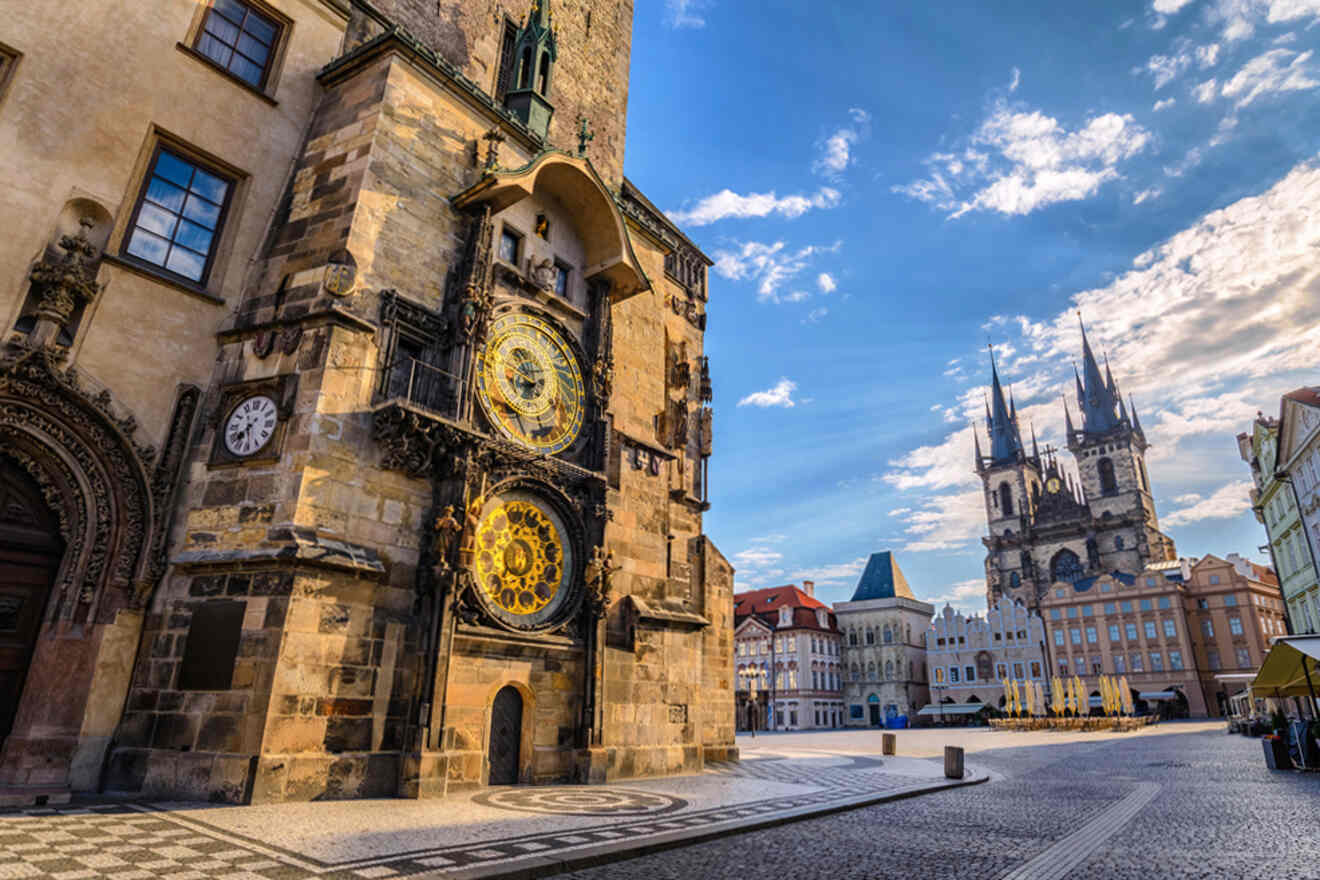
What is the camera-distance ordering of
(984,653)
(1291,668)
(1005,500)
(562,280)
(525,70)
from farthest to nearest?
(1005,500)
(984,653)
(525,70)
(1291,668)
(562,280)

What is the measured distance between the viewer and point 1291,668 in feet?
56.1

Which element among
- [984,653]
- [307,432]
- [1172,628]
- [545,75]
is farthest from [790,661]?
[307,432]

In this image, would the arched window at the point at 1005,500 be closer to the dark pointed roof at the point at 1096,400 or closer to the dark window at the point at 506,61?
the dark pointed roof at the point at 1096,400

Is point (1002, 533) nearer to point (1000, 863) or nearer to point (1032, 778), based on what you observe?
point (1032, 778)

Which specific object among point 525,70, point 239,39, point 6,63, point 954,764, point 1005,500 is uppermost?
point 1005,500

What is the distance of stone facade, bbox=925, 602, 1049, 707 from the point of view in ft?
258

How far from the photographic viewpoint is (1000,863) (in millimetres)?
7266

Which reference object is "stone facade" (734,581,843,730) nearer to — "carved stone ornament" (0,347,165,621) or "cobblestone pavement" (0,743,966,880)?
"cobblestone pavement" (0,743,966,880)

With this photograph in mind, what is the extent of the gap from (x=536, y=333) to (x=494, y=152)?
149 inches

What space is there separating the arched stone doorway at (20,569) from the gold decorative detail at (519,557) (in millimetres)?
5971

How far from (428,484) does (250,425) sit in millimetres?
2846

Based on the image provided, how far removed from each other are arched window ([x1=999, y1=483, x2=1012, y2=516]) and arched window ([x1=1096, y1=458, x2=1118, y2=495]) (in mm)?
11148

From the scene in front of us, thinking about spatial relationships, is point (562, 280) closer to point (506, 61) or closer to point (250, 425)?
point (506, 61)

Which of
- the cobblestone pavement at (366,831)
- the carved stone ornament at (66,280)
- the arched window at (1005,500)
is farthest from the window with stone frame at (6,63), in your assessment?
the arched window at (1005,500)
